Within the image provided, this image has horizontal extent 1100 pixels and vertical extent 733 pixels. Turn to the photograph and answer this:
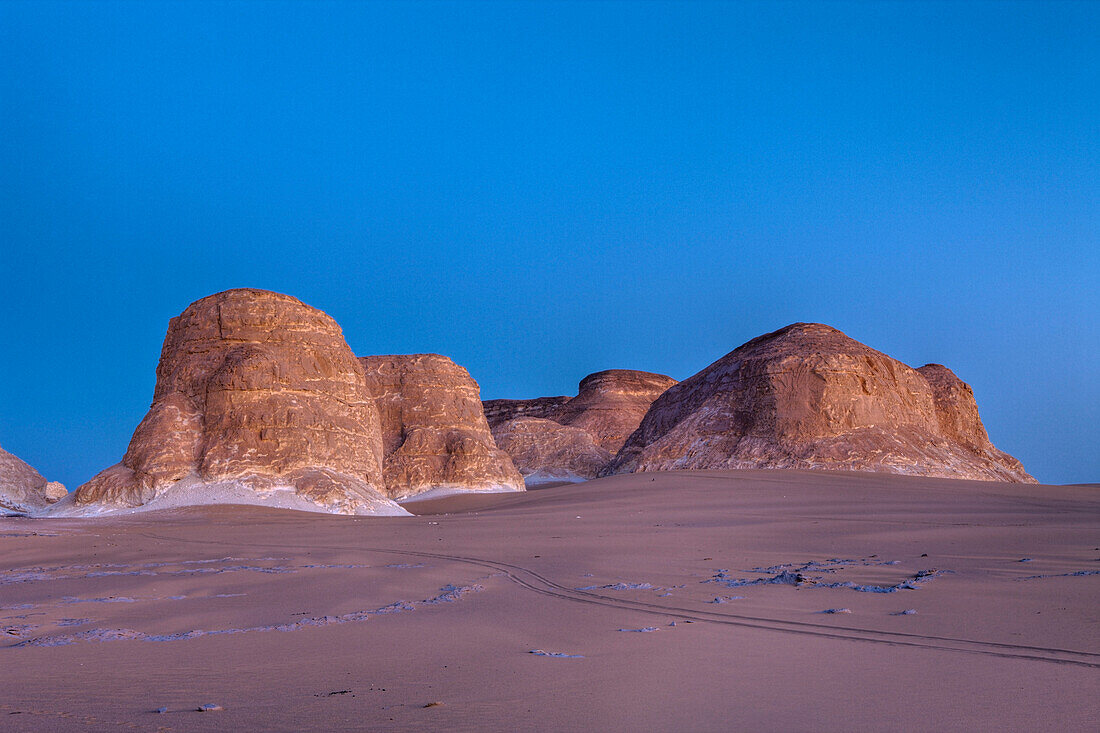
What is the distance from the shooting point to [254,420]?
21406 millimetres

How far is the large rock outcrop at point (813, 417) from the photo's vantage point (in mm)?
27766

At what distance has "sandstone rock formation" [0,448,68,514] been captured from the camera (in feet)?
91.3

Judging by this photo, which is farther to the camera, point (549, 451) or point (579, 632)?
point (549, 451)

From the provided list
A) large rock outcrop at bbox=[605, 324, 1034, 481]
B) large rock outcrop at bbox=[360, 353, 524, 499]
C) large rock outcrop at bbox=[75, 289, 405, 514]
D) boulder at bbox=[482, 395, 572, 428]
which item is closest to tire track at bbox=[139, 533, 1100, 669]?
large rock outcrop at bbox=[75, 289, 405, 514]

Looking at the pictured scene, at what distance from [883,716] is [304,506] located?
18657mm

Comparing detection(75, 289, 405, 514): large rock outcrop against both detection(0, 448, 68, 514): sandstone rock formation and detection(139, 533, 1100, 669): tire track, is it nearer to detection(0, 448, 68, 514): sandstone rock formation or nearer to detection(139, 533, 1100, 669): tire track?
detection(0, 448, 68, 514): sandstone rock formation

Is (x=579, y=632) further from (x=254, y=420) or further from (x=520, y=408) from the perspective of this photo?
(x=520, y=408)

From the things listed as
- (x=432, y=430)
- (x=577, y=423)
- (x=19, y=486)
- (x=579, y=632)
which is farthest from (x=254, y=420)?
(x=577, y=423)

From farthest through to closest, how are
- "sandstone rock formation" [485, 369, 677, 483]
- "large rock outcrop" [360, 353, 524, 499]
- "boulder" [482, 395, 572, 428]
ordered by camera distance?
"boulder" [482, 395, 572, 428] < "sandstone rock formation" [485, 369, 677, 483] < "large rock outcrop" [360, 353, 524, 499]

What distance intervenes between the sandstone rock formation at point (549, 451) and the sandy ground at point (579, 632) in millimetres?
38985

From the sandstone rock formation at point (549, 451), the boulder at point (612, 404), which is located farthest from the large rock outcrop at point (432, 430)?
the boulder at point (612, 404)

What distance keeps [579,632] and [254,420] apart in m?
18.3

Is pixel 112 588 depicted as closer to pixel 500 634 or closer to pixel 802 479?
pixel 500 634

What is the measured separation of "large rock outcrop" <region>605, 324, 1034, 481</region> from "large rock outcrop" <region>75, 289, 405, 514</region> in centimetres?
1296
